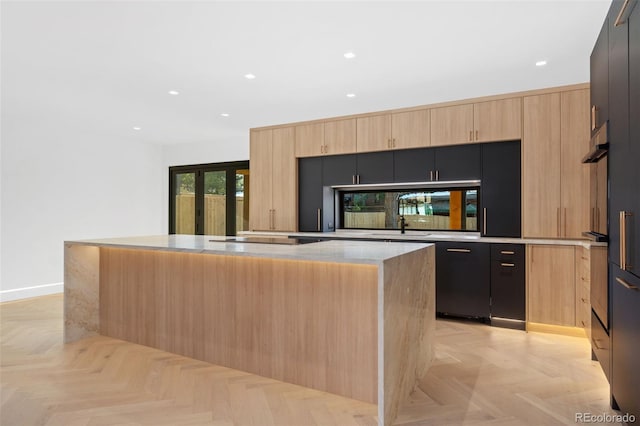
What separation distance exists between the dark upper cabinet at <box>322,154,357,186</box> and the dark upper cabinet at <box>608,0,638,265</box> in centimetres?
304

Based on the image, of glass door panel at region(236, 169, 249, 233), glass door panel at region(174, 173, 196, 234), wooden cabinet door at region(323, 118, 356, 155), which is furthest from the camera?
glass door panel at region(174, 173, 196, 234)

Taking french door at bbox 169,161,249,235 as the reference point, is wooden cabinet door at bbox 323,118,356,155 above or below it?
above

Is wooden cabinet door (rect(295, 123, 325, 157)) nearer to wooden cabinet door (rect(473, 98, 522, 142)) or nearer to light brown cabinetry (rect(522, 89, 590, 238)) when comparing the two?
wooden cabinet door (rect(473, 98, 522, 142))

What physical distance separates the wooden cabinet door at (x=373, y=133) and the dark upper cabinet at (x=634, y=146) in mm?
2956

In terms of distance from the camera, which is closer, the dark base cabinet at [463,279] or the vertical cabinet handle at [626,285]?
the vertical cabinet handle at [626,285]

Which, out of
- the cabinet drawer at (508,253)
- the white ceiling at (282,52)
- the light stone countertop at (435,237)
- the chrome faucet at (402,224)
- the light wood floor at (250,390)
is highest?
the white ceiling at (282,52)

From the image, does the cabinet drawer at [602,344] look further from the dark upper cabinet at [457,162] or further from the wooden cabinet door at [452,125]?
the wooden cabinet door at [452,125]

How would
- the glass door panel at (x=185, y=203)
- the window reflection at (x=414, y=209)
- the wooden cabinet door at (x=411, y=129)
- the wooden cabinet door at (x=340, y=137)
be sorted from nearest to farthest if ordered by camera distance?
1. the wooden cabinet door at (x=411, y=129)
2. the window reflection at (x=414, y=209)
3. the wooden cabinet door at (x=340, y=137)
4. the glass door panel at (x=185, y=203)

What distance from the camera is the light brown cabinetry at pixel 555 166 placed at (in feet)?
12.1

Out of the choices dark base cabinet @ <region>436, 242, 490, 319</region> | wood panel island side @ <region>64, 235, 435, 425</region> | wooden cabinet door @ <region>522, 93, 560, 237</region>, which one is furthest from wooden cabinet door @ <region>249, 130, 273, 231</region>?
wooden cabinet door @ <region>522, 93, 560, 237</region>

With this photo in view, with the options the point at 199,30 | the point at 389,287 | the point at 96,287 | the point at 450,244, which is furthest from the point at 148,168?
the point at 389,287

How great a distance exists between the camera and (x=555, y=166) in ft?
12.4

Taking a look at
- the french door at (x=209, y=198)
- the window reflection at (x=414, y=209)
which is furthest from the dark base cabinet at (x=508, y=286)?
the french door at (x=209, y=198)

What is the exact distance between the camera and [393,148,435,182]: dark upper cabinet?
14.6ft
